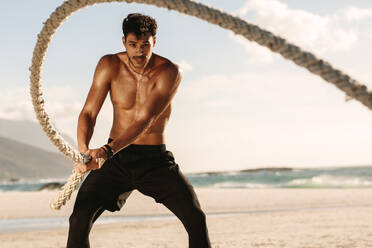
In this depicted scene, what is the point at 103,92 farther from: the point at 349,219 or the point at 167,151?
the point at 349,219

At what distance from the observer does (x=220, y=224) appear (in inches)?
377

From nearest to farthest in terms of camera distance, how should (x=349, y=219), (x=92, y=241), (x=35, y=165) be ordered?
(x=92, y=241) < (x=349, y=219) < (x=35, y=165)

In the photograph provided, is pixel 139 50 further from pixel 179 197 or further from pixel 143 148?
pixel 179 197

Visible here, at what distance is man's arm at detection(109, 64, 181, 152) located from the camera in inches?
117

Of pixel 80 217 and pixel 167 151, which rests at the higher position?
pixel 167 151

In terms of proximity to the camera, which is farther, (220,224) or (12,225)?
(12,225)

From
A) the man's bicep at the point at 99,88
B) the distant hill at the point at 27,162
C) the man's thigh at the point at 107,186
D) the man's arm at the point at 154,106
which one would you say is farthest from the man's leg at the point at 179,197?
the distant hill at the point at 27,162

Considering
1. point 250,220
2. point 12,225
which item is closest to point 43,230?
point 12,225

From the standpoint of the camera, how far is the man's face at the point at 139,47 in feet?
10.0

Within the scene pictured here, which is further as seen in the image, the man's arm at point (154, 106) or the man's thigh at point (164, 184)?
the man's thigh at point (164, 184)

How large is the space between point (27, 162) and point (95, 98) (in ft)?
593

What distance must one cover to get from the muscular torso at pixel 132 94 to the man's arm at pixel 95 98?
0.05 m

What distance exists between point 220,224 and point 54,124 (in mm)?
6648

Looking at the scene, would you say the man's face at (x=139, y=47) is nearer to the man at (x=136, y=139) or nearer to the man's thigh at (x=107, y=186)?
the man at (x=136, y=139)
